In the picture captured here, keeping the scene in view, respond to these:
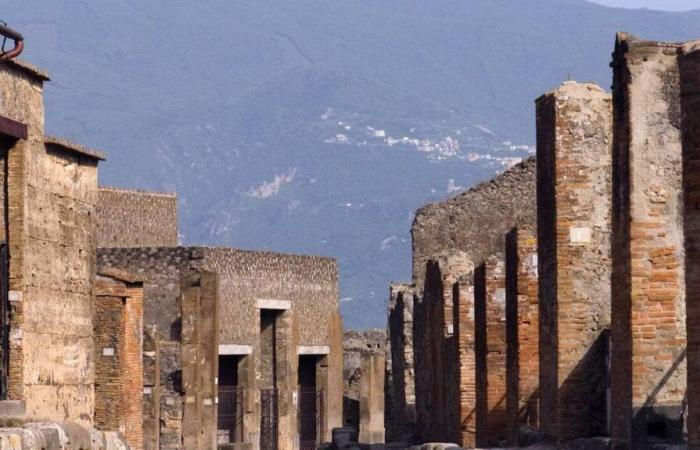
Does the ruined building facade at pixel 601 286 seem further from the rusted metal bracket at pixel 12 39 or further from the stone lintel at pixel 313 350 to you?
the stone lintel at pixel 313 350

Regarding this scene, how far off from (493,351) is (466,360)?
2.75 metres

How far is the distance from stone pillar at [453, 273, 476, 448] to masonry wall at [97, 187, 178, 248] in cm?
2312

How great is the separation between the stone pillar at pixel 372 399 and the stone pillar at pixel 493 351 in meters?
24.2

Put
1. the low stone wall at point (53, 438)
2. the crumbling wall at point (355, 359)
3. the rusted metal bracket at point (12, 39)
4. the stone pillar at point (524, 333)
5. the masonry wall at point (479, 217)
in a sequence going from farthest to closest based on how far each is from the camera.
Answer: the crumbling wall at point (355, 359)
the masonry wall at point (479, 217)
the stone pillar at point (524, 333)
the rusted metal bracket at point (12, 39)
the low stone wall at point (53, 438)

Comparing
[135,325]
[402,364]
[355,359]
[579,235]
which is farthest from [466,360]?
[355,359]

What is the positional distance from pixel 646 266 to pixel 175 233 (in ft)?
127

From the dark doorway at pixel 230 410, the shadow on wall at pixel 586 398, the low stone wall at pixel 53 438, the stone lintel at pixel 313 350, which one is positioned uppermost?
the stone lintel at pixel 313 350

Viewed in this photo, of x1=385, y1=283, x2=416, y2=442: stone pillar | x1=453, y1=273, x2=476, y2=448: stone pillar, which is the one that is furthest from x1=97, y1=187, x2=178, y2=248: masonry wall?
x1=453, y1=273, x2=476, y2=448: stone pillar

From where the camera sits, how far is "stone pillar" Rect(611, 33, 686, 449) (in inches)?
655

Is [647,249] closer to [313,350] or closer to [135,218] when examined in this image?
[313,350]

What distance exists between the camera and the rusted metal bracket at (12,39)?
20641 mm

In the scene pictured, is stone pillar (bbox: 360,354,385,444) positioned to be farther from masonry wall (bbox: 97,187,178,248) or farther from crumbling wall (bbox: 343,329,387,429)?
masonry wall (bbox: 97,187,178,248)

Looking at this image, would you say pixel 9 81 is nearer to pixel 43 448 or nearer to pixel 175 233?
pixel 43 448

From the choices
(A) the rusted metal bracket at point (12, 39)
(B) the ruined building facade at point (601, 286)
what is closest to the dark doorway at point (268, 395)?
(B) the ruined building facade at point (601, 286)
